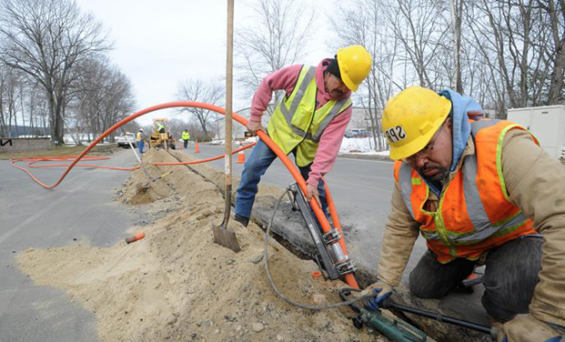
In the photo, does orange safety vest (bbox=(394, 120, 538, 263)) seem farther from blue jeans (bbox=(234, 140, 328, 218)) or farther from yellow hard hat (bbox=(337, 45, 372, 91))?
blue jeans (bbox=(234, 140, 328, 218))

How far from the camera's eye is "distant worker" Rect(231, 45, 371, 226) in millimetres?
2443

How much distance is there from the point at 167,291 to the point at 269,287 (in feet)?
2.45

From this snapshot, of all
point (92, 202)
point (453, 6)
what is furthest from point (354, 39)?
point (92, 202)

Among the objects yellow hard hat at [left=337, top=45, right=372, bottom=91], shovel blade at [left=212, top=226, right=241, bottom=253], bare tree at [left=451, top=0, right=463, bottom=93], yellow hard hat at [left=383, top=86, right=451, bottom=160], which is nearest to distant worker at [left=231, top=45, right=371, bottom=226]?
yellow hard hat at [left=337, top=45, right=372, bottom=91]

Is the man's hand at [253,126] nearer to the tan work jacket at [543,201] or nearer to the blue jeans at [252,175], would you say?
the blue jeans at [252,175]

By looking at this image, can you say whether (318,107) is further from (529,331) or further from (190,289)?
(529,331)

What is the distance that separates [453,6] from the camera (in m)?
11.4

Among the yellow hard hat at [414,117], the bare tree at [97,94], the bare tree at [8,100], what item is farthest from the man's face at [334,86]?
the bare tree at [8,100]

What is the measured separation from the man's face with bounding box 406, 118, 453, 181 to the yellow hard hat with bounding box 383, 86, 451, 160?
57mm

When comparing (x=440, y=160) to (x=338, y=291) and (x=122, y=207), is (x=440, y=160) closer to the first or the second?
(x=338, y=291)

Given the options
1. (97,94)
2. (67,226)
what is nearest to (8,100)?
(97,94)

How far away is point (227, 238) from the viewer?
2.48 metres

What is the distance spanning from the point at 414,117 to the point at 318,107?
1346 mm

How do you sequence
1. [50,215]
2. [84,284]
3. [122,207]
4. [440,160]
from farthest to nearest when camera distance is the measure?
[122,207] < [50,215] < [84,284] < [440,160]
